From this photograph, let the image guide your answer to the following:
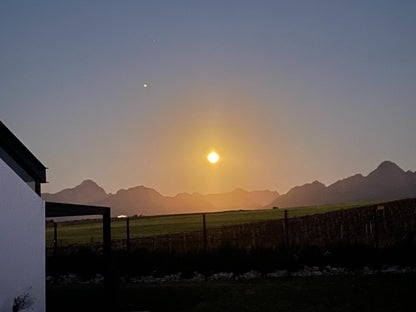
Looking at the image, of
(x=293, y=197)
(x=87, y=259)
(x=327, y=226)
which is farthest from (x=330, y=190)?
(x=87, y=259)

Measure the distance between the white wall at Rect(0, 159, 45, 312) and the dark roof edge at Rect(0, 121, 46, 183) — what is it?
3.93 ft

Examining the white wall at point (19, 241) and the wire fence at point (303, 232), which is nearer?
the white wall at point (19, 241)

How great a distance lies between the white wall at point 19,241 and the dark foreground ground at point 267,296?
3552 mm

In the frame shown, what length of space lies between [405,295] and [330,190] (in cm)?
15826

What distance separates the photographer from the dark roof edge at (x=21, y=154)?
486 inches

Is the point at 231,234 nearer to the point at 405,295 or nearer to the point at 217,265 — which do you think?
the point at 217,265

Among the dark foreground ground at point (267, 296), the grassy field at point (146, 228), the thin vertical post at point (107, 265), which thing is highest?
the grassy field at point (146, 228)

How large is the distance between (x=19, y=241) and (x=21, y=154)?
230 centimetres

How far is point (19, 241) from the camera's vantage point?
1129 centimetres

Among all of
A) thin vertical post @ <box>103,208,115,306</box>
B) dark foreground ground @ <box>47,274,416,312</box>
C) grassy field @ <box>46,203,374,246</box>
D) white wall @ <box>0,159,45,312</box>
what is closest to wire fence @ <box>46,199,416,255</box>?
grassy field @ <box>46,203,374,246</box>

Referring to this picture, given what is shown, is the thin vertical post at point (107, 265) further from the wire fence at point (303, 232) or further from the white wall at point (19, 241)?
the wire fence at point (303, 232)

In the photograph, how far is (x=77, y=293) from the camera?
18.0 metres

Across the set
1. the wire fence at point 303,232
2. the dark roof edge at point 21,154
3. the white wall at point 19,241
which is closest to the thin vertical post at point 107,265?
the dark roof edge at point 21,154

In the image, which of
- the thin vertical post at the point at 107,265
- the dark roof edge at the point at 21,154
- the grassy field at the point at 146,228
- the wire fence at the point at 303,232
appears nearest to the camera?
the dark roof edge at the point at 21,154
